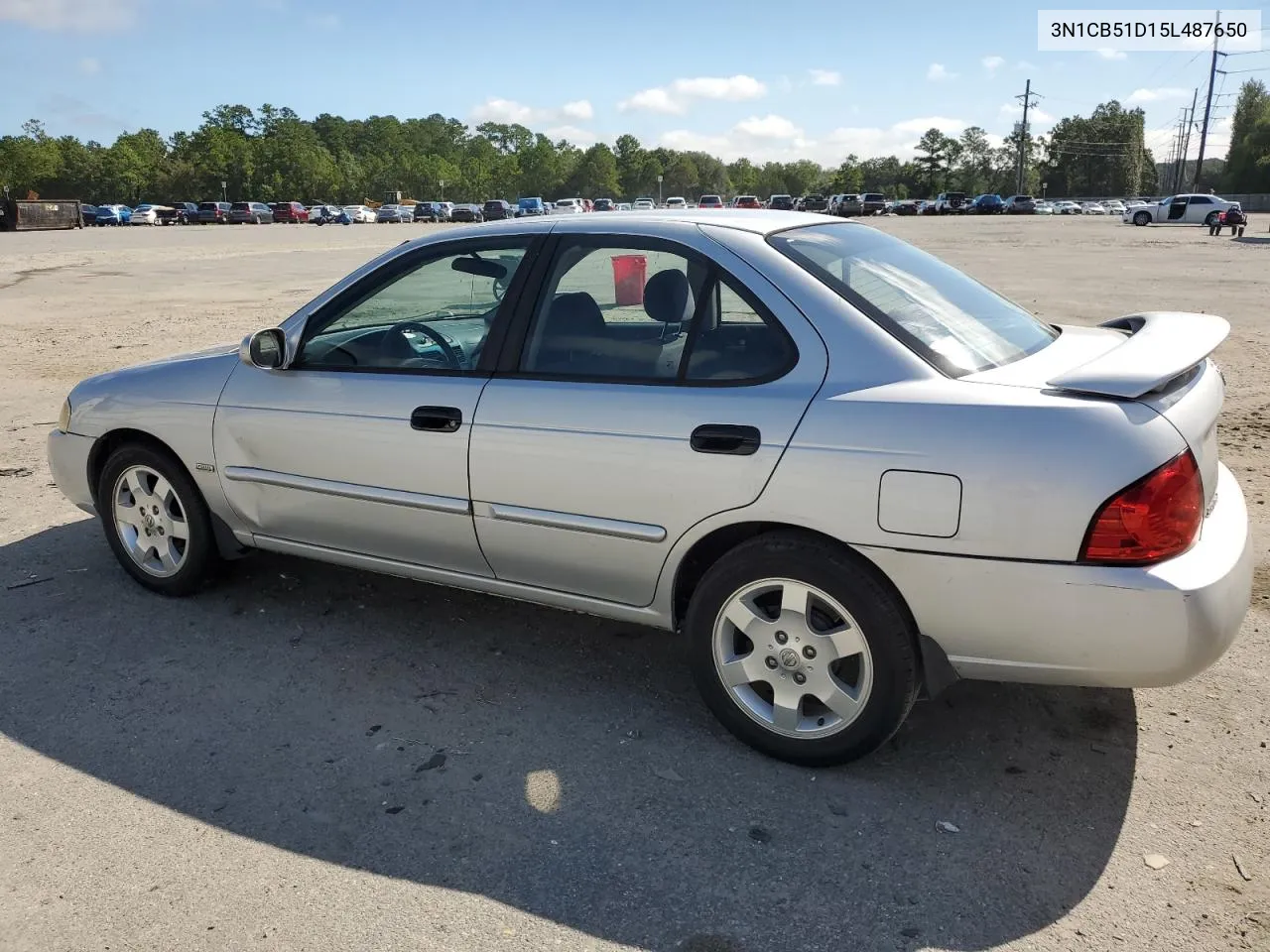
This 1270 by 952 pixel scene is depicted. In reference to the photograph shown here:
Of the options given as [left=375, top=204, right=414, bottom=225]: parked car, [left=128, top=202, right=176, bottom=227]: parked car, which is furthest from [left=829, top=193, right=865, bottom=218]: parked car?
[left=128, top=202, right=176, bottom=227]: parked car

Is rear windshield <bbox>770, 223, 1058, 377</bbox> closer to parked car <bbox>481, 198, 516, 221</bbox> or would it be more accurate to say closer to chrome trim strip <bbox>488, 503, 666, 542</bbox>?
chrome trim strip <bbox>488, 503, 666, 542</bbox>

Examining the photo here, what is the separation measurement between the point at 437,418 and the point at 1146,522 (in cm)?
232

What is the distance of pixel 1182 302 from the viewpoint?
1489 centimetres

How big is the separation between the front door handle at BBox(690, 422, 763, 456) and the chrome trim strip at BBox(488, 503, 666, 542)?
32 cm

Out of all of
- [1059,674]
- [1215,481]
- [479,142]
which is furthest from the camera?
[479,142]

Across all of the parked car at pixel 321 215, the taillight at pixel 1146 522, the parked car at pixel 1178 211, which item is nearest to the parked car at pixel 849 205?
the parked car at pixel 1178 211

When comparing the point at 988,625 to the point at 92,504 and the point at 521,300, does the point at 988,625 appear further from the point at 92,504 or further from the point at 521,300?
the point at 92,504

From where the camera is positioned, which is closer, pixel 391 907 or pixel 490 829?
pixel 391 907

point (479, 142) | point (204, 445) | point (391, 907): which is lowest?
point (391, 907)

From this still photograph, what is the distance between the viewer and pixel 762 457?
295cm

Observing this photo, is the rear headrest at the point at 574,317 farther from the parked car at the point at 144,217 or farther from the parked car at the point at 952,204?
the parked car at the point at 952,204

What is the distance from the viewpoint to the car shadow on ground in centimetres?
258

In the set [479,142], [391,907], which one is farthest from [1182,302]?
[479,142]

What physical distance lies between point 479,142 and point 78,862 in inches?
6779
